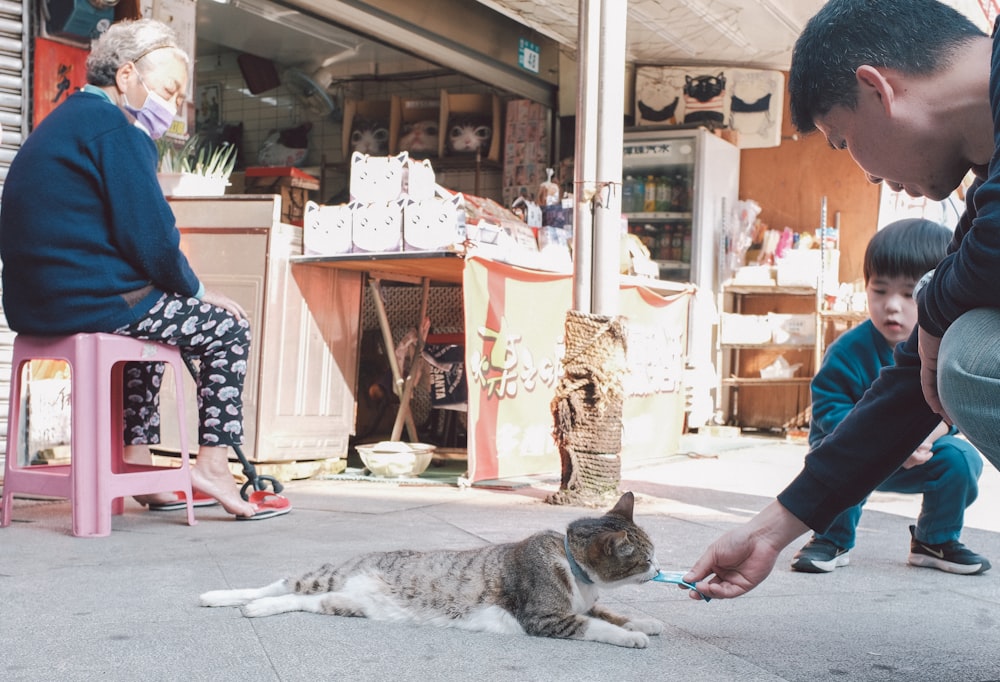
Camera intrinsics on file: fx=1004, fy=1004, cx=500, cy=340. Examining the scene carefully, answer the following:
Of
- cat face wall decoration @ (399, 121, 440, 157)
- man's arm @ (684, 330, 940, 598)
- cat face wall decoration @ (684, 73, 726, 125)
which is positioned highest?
cat face wall decoration @ (684, 73, 726, 125)

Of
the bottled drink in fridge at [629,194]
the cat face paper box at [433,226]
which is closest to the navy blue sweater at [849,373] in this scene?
the cat face paper box at [433,226]

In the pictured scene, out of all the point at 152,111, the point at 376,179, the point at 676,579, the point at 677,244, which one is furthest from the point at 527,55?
the point at 676,579

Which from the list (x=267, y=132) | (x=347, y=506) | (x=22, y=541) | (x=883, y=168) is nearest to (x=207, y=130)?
(x=267, y=132)

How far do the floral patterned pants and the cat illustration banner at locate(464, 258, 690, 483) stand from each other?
124cm

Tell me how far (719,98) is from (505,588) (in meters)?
7.12

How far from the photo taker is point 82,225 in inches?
126

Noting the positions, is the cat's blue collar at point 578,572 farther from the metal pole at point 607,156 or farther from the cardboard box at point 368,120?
the cardboard box at point 368,120

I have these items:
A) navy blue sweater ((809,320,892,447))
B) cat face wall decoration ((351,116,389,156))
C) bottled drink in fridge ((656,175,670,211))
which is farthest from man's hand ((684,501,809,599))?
cat face wall decoration ((351,116,389,156))

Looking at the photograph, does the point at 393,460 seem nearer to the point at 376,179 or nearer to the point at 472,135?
the point at 376,179

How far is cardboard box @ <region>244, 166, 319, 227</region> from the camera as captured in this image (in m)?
7.50

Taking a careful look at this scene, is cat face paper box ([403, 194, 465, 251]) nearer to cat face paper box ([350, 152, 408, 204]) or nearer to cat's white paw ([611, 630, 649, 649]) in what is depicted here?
cat face paper box ([350, 152, 408, 204])

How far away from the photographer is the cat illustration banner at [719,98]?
28.2 ft

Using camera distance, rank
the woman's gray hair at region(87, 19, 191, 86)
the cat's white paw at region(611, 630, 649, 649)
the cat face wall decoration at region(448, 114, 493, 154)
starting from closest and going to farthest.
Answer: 1. the cat's white paw at region(611, 630, 649, 649)
2. the woman's gray hair at region(87, 19, 191, 86)
3. the cat face wall decoration at region(448, 114, 493, 154)

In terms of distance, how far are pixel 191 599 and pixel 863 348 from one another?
6.95 feet
